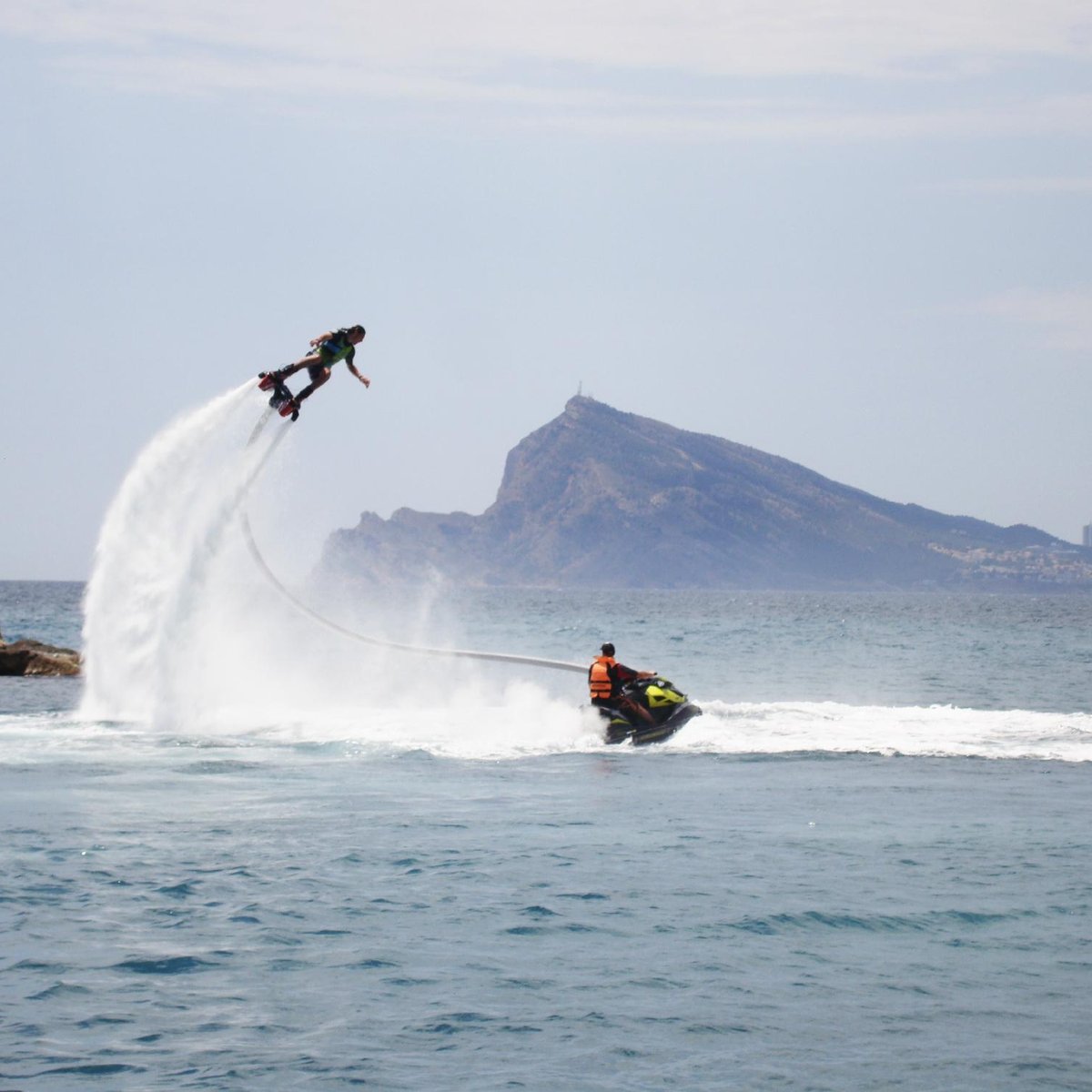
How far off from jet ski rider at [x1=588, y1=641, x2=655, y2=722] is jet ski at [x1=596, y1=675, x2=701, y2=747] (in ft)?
0.15

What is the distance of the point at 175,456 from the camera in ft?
104

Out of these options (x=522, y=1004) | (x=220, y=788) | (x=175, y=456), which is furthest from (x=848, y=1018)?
(x=175, y=456)

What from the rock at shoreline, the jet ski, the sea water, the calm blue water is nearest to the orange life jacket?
the jet ski

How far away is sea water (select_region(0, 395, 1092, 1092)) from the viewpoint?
1080 cm

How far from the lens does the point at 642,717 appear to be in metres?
26.7

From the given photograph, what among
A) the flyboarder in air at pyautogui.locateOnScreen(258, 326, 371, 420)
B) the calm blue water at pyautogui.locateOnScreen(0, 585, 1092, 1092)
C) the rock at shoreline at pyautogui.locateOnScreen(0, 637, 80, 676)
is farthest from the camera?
the rock at shoreline at pyautogui.locateOnScreen(0, 637, 80, 676)

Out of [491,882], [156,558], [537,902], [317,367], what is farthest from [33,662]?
[537,902]

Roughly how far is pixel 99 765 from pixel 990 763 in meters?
13.8

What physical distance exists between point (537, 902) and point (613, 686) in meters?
12.2

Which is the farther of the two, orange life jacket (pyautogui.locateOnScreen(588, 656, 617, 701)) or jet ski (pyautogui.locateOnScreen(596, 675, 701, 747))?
orange life jacket (pyautogui.locateOnScreen(588, 656, 617, 701))

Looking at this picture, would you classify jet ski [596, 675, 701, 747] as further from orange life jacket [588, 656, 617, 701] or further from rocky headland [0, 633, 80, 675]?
rocky headland [0, 633, 80, 675]

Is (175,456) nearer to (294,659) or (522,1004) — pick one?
(294,659)

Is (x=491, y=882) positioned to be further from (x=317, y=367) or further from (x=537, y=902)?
(x=317, y=367)

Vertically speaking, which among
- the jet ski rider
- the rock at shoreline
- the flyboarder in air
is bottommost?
the rock at shoreline
